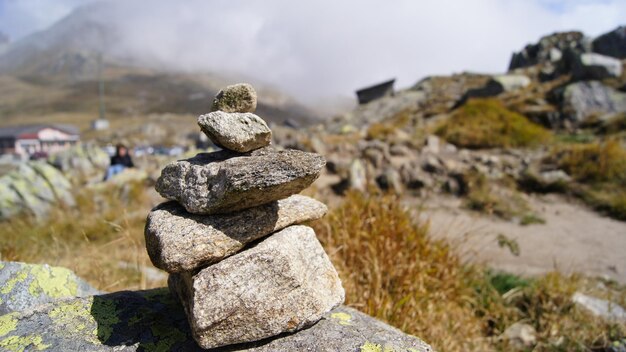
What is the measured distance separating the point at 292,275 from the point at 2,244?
5405 millimetres

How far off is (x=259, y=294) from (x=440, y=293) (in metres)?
2.93

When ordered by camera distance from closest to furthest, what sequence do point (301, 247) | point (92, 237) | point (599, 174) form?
1. point (301, 247)
2. point (92, 237)
3. point (599, 174)

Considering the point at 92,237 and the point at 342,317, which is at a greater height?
the point at 342,317

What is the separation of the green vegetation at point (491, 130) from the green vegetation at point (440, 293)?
12505 mm

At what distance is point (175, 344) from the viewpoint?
2217 mm

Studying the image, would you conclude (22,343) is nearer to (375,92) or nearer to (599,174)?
(599,174)

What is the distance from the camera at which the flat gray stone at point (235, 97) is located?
2.33m

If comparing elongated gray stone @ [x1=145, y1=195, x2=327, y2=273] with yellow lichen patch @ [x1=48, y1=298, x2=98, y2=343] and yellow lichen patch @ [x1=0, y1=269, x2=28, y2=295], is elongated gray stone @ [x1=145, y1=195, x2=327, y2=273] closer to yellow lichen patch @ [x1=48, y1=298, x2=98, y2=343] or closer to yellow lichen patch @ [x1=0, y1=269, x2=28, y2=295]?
yellow lichen patch @ [x1=48, y1=298, x2=98, y2=343]

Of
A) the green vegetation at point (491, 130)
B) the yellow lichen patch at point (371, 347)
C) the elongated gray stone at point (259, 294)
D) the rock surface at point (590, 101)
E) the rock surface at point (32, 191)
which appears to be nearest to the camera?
the elongated gray stone at point (259, 294)

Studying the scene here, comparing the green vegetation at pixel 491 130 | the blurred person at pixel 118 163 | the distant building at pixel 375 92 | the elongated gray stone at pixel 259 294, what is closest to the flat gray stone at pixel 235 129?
the elongated gray stone at pixel 259 294

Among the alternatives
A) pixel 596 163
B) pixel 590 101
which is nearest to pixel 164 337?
pixel 596 163

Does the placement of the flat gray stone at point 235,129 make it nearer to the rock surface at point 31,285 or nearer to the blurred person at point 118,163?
the rock surface at point 31,285

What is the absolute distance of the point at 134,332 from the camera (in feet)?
7.43

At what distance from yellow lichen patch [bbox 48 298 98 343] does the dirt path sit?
4424mm
